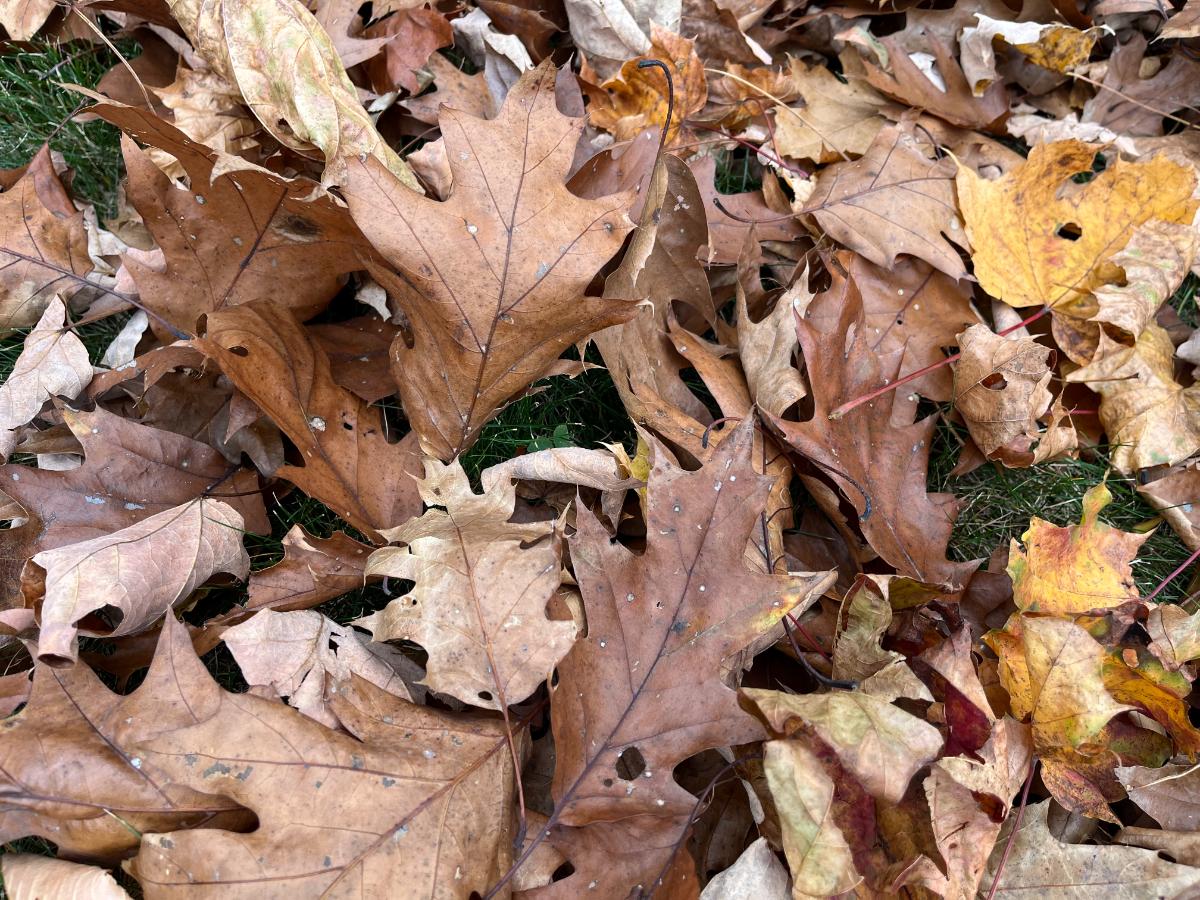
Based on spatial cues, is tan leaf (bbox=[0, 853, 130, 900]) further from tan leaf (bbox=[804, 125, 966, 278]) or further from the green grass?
tan leaf (bbox=[804, 125, 966, 278])

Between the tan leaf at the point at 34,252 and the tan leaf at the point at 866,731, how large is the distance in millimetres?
1540

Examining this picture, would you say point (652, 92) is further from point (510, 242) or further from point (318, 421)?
point (318, 421)

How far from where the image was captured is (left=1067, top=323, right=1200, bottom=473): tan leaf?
181cm

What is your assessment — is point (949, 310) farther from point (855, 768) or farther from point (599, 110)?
point (855, 768)

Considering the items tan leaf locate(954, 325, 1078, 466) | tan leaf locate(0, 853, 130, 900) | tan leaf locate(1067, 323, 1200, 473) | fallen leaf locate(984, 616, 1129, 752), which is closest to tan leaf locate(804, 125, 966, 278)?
tan leaf locate(954, 325, 1078, 466)

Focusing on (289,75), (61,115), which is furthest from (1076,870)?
(61,115)

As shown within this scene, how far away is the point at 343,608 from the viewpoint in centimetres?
159

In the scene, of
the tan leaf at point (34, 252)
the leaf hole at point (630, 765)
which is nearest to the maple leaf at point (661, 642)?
the leaf hole at point (630, 765)

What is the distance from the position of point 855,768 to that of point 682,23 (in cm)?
173

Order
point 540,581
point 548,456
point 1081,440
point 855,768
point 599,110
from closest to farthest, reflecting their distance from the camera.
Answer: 1. point 855,768
2. point 540,581
3. point 548,456
4. point 1081,440
5. point 599,110

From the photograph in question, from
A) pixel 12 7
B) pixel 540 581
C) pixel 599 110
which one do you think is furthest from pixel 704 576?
pixel 12 7

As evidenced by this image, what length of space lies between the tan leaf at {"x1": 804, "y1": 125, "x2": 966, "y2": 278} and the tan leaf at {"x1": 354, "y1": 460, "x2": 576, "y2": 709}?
3.28 feet

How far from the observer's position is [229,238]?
64.9 inches

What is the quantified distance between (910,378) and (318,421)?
1118 mm
